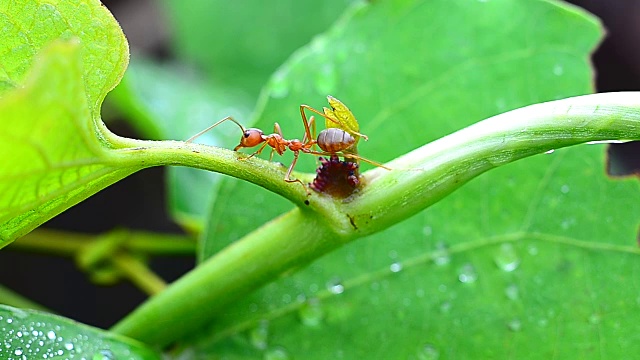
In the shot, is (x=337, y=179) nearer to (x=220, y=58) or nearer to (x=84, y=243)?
(x=84, y=243)

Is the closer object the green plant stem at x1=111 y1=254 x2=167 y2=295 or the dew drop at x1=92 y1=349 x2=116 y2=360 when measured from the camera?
the dew drop at x1=92 y1=349 x2=116 y2=360

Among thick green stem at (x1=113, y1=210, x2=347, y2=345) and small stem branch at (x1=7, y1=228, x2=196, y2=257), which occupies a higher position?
small stem branch at (x1=7, y1=228, x2=196, y2=257)

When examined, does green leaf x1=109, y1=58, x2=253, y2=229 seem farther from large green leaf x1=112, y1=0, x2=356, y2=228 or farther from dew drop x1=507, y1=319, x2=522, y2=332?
dew drop x1=507, y1=319, x2=522, y2=332

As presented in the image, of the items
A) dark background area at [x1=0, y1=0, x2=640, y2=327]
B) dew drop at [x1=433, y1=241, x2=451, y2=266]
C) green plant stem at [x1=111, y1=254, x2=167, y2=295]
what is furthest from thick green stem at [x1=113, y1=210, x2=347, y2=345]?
dark background area at [x1=0, y1=0, x2=640, y2=327]

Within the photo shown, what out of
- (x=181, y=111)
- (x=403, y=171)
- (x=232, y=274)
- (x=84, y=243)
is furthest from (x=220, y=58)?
(x=403, y=171)

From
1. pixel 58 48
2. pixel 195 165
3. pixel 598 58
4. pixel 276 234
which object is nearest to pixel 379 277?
pixel 276 234

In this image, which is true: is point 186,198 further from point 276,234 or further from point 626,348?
point 626,348
